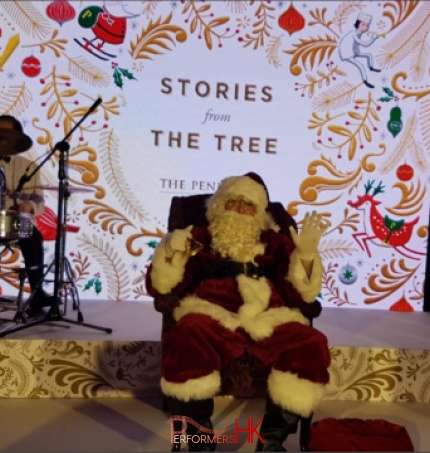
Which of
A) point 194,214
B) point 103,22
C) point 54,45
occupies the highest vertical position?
point 103,22

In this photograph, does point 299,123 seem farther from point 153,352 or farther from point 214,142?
point 153,352

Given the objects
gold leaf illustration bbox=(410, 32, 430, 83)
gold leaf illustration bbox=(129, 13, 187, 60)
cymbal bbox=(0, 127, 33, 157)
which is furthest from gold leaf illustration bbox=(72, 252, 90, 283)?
gold leaf illustration bbox=(410, 32, 430, 83)

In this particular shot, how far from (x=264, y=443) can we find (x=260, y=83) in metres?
2.47

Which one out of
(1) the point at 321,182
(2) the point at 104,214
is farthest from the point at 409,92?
(2) the point at 104,214

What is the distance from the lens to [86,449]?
2117 mm

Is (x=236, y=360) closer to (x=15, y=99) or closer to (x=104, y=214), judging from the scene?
(x=104, y=214)

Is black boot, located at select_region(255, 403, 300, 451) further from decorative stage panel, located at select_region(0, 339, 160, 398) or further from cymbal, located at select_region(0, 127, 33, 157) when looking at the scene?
cymbal, located at select_region(0, 127, 33, 157)

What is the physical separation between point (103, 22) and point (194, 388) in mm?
2612

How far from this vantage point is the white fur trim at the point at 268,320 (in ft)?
6.84

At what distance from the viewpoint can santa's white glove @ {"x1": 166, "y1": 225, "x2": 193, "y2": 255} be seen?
221 cm

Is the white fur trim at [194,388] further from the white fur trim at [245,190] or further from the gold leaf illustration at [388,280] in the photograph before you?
the gold leaf illustration at [388,280]

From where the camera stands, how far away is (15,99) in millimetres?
3721

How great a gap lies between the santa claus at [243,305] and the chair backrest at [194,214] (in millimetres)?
68

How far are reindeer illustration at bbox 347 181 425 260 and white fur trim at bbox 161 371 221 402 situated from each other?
2.23 meters
